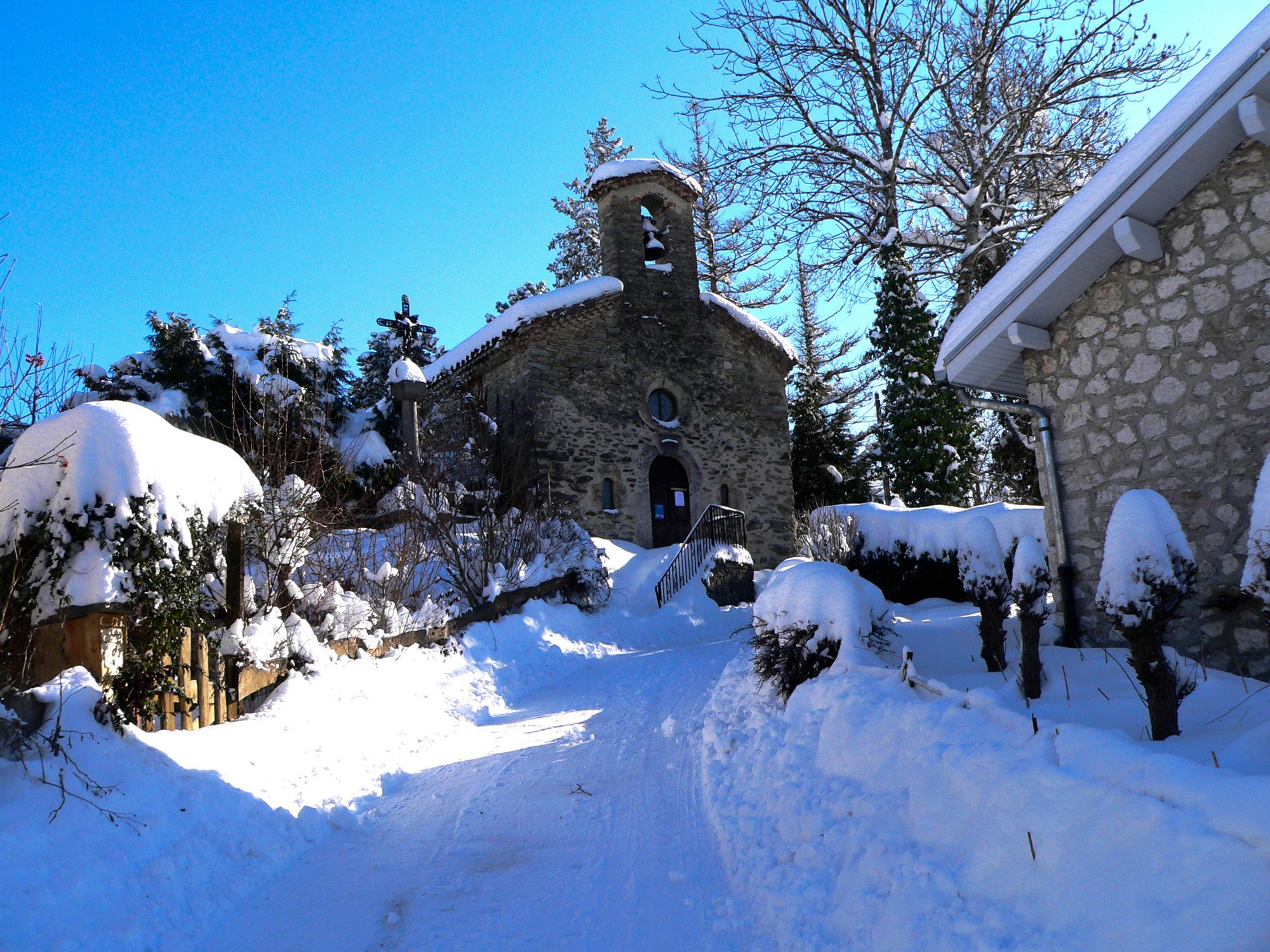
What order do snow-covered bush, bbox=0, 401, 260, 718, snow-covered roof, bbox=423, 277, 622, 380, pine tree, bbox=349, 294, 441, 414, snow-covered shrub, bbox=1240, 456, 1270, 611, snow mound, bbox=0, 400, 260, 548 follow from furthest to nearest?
pine tree, bbox=349, 294, 441, 414
snow-covered roof, bbox=423, 277, 622, 380
snow mound, bbox=0, 400, 260, 548
snow-covered bush, bbox=0, 401, 260, 718
snow-covered shrub, bbox=1240, 456, 1270, 611

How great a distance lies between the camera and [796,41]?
18.5m

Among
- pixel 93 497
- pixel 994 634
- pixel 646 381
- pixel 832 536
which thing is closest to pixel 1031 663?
pixel 994 634

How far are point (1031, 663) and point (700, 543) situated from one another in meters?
11.4

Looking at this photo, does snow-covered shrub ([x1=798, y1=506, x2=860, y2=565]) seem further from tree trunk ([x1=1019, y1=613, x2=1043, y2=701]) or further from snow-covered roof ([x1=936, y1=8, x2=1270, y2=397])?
tree trunk ([x1=1019, y1=613, x2=1043, y2=701])

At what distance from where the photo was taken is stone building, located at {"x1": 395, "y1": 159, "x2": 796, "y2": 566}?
57.5 feet

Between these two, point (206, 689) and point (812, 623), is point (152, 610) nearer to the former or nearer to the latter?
point (206, 689)

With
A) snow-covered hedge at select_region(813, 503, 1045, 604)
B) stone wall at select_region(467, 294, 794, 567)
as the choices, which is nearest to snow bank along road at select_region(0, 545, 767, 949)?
snow-covered hedge at select_region(813, 503, 1045, 604)

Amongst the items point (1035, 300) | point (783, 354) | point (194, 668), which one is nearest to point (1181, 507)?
point (1035, 300)

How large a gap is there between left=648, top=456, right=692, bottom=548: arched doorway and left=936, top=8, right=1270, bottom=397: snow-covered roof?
39.1 feet

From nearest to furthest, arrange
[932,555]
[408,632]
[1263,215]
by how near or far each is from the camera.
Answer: [1263,215]
[408,632]
[932,555]

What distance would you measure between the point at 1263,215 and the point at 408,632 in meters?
8.31

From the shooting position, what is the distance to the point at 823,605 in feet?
20.3

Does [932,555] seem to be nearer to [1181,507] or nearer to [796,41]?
[1181,507]

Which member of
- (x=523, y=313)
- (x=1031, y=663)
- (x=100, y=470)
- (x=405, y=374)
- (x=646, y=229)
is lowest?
(x=1031, y=663)
